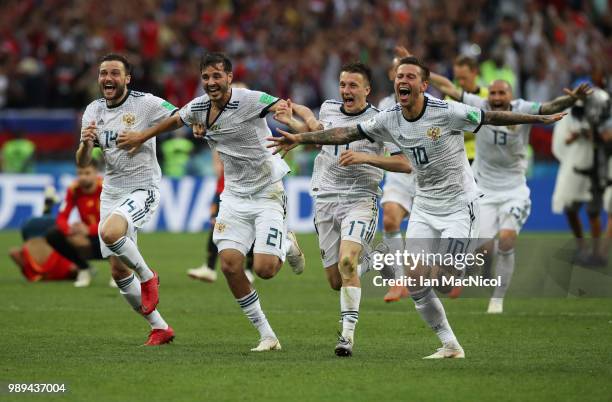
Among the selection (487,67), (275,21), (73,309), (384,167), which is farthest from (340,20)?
(384,167)

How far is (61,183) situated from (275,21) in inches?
317

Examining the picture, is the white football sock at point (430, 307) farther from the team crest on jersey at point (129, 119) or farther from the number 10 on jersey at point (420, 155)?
the team crest on jersey at point (129, 119)

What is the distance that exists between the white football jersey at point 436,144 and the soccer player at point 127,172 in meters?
2.21

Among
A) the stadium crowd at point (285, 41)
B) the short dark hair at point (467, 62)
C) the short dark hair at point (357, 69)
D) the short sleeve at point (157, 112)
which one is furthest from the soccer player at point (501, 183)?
the stadium crowd at point (285, 41)

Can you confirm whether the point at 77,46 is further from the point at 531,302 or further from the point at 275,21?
the point at 531,302

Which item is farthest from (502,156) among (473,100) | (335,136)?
(335,136)

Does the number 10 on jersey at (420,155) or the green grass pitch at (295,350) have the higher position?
the number 10 on jersey at (420,155)

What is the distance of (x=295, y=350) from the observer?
1033cm

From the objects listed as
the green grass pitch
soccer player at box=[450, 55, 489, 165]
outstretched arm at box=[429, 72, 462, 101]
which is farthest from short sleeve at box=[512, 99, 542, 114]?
the green grass pitch

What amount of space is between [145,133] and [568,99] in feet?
12.8

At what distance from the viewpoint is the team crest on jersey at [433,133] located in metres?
9.94

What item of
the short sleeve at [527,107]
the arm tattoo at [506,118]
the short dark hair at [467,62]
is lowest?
the arm tattoo at [506,118]

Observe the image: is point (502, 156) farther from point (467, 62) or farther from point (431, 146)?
point (431, 146)

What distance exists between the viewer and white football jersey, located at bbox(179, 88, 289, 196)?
10586 mm
